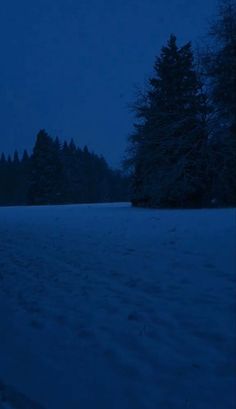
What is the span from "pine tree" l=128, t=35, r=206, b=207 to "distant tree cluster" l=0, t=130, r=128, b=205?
26114 mm

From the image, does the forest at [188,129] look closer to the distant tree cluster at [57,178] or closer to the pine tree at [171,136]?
the pine tree at [171,136]

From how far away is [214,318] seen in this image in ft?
12.2

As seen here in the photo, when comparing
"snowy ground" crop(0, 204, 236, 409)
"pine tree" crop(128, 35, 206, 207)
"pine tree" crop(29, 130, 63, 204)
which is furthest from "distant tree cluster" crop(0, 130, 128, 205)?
"snowy ground" crop(0, 204, 236, 409)

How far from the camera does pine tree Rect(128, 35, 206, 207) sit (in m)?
16.1

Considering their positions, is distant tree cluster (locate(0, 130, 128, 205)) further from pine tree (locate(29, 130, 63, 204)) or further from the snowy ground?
the snowy ground

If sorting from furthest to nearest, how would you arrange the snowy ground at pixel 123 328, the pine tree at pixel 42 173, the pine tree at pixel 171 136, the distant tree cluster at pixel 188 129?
the pine tree at pixel 42 173
the pine tree at pixel 171 136
the distant tree cluster at pixel 188 129
the snowy ground at pixel 123 328

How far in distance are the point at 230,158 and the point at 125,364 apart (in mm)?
13780

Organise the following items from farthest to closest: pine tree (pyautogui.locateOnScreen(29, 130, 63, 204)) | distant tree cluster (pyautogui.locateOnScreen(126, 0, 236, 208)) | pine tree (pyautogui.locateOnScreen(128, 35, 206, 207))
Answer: pine tree (pyautogui.locateOnScreen(29, 130, 63, 204)), pine tree (pyautogui.locateOnScreen(128, 35, 206, 207)), distant tree cluster (pyautogui.locateOnScreen(126, 0, 236, 208))

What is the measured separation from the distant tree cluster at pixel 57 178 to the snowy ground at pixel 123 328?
38638mm

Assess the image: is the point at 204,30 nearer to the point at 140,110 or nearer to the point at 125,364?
the point at 140,110

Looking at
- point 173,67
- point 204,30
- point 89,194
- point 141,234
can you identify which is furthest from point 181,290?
point 89,194

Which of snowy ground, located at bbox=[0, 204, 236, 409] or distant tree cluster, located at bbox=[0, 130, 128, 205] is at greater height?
distant tree cluster, located at bbox=[0, 130, 128, 205]

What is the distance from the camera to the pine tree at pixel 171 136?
1609 centimetres

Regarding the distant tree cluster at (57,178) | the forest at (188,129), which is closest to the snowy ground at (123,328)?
the forest at (188,129)
